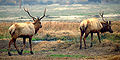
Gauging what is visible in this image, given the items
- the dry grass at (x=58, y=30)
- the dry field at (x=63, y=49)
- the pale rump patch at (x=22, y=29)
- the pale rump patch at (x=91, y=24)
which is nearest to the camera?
the dry field at (x=63, y=49)

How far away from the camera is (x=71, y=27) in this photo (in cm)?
2841

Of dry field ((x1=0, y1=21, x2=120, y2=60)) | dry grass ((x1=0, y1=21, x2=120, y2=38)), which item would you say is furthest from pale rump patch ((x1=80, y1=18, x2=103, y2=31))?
dry grass ((x1=0, y1=21, x2=120, y2=38))

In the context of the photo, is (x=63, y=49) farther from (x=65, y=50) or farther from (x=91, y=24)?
(x=91, y=24)

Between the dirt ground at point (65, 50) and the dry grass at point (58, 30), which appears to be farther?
the dry grass at point (58, 30)

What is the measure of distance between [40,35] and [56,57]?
32.9ft

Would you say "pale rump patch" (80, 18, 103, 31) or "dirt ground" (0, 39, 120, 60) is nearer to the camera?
"dirt ground" (0, 39, 120, 60)

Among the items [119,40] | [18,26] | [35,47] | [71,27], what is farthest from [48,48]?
[71,27]

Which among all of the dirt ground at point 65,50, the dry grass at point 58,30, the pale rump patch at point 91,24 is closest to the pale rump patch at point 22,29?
the dirt ground at point 65,50

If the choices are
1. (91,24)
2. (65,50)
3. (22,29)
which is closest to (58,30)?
(91,24)

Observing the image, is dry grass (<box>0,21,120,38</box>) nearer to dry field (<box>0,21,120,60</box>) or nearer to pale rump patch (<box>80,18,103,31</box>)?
dry field (<box>0,21,120,60</box>)

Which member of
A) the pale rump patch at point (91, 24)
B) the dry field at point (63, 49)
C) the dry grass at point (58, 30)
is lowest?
the dry grass at point (58, 30)

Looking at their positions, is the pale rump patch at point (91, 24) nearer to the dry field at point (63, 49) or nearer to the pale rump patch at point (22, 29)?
the dry field at point (63, 49)

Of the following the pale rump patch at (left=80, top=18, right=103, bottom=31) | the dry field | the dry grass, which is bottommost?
the dry grass

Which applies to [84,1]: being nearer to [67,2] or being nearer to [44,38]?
[67,2]
